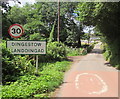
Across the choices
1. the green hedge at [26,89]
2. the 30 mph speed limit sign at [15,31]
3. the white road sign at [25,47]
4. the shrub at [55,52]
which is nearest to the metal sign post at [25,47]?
the white road sign at [25,47]

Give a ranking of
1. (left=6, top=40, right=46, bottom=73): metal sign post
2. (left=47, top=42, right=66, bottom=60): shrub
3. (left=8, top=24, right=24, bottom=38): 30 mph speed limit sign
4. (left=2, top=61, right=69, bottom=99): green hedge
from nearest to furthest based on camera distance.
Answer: (left=2, top=61, right=69, bottom=99): green hedge < (left=8, top=24, right=24, bottom=38): 30 mph speed limit sign < (left=6, top=40, right=46, bottom=73): metal sign post < (left=47, top=42, right=66, bottom=60): shrub

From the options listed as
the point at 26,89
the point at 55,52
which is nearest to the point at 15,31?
the point at 26,89

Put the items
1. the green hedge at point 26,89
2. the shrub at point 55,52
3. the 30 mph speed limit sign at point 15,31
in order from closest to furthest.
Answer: the green hedge at point 26,89
the 30 mph speed limit sign at point 15,31
the shrub at point 55,52

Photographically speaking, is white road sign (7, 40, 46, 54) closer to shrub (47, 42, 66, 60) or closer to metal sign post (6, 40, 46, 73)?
metal sign post (6, 40, 46, 73)

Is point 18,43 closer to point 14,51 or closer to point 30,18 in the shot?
point 14,51

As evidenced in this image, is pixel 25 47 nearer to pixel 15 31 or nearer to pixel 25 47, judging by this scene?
pixel 25 47

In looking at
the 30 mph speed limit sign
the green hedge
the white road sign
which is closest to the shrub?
the white road sign

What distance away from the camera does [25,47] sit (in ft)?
22.1

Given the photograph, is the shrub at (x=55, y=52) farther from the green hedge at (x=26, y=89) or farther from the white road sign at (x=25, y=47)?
the green hedge at (x=26, y=89)

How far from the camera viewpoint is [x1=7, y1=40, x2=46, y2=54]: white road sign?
667 cm

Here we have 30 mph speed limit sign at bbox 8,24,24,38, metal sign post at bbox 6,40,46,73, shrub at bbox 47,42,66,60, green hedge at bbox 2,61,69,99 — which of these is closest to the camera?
green hedge at bbox 2,61,69,99

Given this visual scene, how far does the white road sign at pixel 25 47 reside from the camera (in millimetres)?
6672

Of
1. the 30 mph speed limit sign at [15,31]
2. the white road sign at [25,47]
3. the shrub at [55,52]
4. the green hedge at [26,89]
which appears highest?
the 30 mph speed limit sign at [15,31]

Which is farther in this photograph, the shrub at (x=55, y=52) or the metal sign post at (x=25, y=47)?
the shrub at (x=55, y=52)
